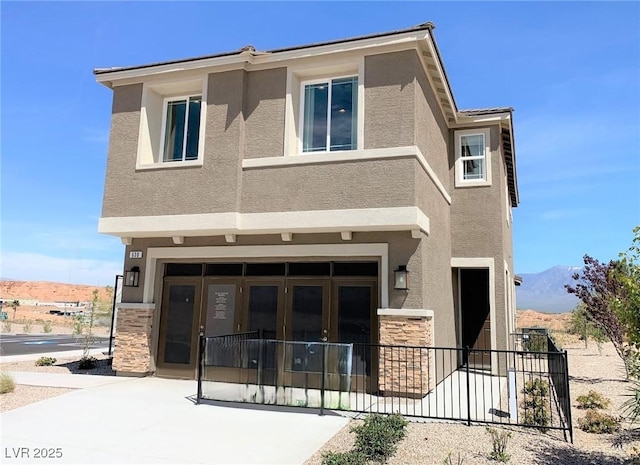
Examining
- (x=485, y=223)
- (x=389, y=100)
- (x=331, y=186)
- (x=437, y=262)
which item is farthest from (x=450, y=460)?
(x=485, y=223)

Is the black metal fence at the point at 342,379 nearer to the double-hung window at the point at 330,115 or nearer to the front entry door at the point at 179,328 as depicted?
the front entry door at the point at 179,328

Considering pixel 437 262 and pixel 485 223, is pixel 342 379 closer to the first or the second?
pixel 437 262

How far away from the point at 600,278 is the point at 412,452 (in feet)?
34.6

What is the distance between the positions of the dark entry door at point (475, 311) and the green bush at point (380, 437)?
341 inches

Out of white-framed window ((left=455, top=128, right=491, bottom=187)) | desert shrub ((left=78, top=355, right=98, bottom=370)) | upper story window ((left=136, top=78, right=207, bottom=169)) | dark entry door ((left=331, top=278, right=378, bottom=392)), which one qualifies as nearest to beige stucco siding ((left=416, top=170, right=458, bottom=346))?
dark entry door ((left=331, top=278, right=378, bottom=392))

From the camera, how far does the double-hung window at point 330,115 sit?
11.1m

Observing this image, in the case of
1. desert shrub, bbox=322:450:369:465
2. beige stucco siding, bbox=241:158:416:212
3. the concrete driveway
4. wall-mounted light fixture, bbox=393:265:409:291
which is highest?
beige stucco siding, bbox=241:158:416:212

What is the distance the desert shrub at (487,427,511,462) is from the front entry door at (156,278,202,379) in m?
7.59

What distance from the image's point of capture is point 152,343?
41.2 ft

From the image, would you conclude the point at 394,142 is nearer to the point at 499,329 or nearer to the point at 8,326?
the point at 499,329

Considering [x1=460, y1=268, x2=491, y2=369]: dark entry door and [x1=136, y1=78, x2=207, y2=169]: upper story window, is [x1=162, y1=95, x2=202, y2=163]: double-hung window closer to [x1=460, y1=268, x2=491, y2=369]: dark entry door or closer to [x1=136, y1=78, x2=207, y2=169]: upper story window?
[x1=136, y1=78, x2=207, y2=169]: upper story window

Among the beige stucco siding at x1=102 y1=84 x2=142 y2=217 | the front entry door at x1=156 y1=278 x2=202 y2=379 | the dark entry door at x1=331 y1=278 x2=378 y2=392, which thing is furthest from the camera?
the front entry door at x1=156 y1=278 x2=202 y2=379

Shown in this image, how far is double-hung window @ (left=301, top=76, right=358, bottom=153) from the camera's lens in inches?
438

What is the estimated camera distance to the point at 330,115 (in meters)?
11.4
